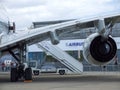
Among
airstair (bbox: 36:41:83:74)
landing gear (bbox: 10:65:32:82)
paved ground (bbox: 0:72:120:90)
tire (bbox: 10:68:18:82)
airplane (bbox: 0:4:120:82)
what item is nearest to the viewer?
paved ground (bbox: 0:72:120:90)

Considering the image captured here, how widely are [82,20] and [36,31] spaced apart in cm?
261

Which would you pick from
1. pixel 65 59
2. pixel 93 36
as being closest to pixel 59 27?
pixel 93 36

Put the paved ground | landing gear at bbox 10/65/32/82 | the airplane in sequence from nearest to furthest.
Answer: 1. the paved ground
2. the airplane
3. landing gear at bbox 10/65/32/82

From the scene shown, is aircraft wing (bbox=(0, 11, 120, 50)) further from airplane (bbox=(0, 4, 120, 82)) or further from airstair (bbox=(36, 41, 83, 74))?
airstair (bbox=(36, 41, 83, 74))

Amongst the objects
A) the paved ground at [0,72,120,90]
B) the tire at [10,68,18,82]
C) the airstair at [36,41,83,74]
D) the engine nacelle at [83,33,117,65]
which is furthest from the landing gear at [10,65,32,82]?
the airstair at [36,41,83,74]

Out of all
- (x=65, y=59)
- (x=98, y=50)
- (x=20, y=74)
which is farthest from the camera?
(x=65, y=59)

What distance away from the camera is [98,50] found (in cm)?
2102

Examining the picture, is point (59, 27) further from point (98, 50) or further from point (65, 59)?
point (65, 59)

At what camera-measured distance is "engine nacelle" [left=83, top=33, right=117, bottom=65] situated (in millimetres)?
21000

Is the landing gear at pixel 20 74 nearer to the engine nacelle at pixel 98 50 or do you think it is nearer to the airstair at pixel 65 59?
the engine nacelle at pixel 98 50

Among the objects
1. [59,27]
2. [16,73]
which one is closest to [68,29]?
[59,27]

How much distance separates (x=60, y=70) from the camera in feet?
146
